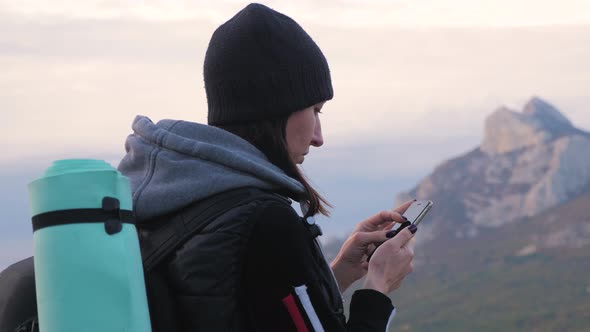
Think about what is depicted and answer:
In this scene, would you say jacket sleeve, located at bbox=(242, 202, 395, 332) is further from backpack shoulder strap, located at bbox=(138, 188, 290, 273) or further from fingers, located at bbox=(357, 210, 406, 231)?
fingers, located at bbox=(357, 210, 406, 231)

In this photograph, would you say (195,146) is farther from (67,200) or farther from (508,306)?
(508,306)

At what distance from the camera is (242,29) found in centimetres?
437

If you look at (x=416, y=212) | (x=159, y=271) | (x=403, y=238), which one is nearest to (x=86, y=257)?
(x=159, y=271)

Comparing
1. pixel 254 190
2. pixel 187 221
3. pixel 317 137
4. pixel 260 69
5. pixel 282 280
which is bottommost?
pixel 282 280

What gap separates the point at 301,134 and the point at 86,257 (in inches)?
48.0

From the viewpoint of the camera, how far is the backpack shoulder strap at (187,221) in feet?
12.8

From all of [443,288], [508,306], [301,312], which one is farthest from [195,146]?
[443,288]

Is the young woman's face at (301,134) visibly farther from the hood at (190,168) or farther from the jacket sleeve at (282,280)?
the jacket sleeve at (282,280)

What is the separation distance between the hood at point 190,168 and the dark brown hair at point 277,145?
10 centimetres

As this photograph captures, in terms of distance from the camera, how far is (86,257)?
3.69 m

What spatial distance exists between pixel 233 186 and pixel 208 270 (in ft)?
1.28

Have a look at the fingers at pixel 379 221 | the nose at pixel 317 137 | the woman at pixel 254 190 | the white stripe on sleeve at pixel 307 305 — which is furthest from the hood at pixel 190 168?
the fingers at pixel 379 221

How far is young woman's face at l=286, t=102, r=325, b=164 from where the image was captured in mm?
4336

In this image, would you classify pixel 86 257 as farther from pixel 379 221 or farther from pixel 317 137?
pixel 379 221
